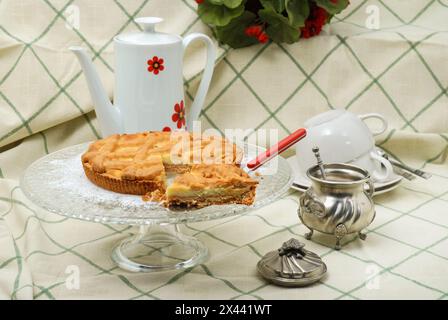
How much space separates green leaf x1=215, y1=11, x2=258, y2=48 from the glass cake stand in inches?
16.8

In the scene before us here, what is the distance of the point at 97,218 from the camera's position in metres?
1.05

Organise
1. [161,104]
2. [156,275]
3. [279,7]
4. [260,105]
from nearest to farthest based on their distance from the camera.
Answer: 1. [156,275]
2. [161,104]
3. [279,7]
4. [260,105]

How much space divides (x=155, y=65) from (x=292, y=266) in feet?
1.62

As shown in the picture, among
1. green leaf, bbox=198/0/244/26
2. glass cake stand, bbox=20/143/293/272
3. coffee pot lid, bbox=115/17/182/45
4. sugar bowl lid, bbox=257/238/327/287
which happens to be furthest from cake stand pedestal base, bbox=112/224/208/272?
green leaf, bbox=198/0/244/26

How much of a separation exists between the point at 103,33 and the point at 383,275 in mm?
865

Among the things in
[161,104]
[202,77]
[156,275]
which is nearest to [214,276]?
[156,275]

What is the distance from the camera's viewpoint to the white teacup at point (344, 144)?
146cm

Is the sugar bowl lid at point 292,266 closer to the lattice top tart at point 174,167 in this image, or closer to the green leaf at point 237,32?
the lattice top tart at point 174,167

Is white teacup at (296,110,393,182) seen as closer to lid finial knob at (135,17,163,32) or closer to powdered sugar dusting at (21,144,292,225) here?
powdered sugar dusting at (21,144,292,225)

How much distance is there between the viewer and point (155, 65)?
4.67 ft

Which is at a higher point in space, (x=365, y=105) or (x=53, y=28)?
(x=53, y=28)

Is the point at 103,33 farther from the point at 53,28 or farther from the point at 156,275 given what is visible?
the point at 156,275

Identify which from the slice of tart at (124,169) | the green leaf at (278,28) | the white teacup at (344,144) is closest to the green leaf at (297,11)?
the green leaf at (278,28)

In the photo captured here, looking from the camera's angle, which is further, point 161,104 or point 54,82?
point 54,82
